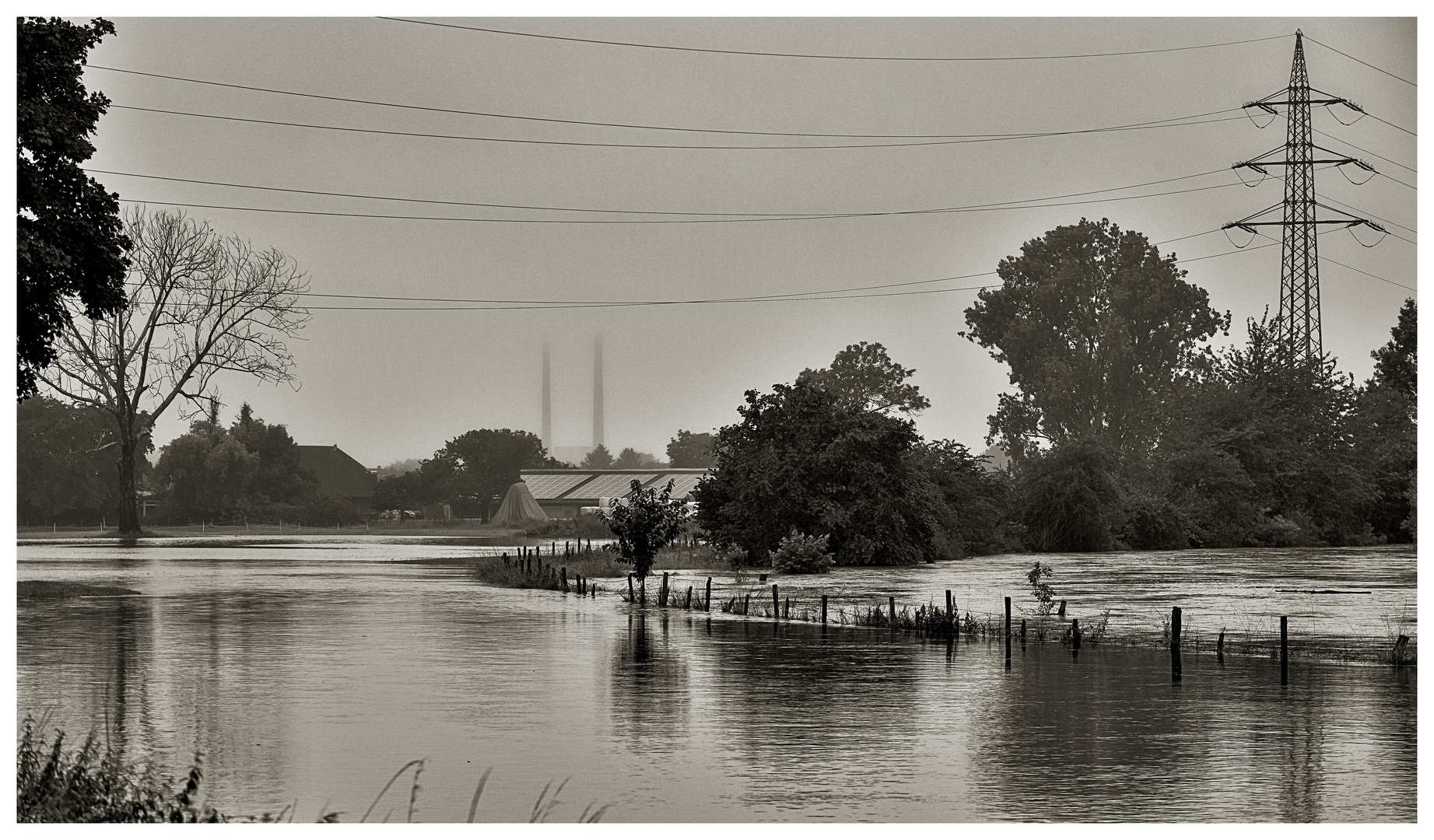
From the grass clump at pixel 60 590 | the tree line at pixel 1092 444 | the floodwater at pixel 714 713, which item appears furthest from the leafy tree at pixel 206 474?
the floodwater at pixel 714 713

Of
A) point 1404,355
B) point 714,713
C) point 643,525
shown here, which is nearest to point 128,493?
point 643,525

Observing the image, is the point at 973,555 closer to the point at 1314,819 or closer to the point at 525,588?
the point at 525,588

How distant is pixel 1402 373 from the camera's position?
57.3 metres

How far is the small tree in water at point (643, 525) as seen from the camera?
42.8 meters

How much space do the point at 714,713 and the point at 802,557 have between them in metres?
33.9

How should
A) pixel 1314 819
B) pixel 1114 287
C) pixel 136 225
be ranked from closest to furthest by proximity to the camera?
pixel 1314 819 < pixel 136 225 < pixel 1114 287

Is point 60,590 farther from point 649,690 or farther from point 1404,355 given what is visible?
point 1404,355

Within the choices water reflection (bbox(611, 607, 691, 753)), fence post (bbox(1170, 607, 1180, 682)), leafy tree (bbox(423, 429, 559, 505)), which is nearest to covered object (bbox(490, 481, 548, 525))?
leafy tree (bbox(423, 429, 559, 505))

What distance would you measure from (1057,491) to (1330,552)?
1113 centimetres

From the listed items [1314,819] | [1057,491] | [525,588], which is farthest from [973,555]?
[1314,819]

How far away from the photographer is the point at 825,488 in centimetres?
5709

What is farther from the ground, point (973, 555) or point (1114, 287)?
point (1114, 287)

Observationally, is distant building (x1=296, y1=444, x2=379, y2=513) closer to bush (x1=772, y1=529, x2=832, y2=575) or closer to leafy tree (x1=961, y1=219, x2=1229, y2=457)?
leafy tree (x1=961, y1=219, x2=1229, y2=457)

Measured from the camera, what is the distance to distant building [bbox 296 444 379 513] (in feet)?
470
